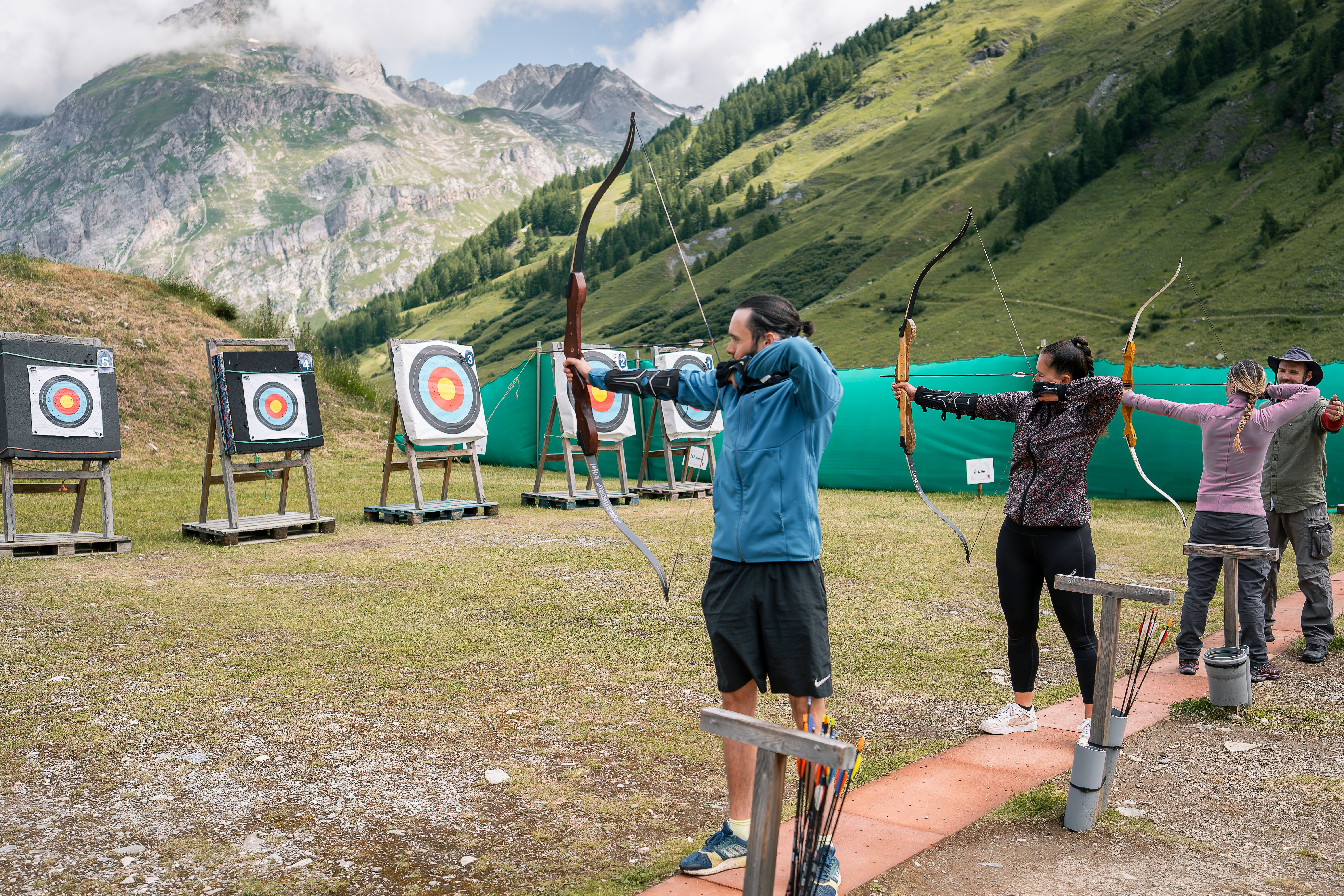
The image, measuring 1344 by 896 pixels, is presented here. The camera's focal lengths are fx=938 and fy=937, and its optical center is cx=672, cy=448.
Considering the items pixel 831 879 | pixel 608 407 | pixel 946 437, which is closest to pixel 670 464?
Answer: pixel 608 407

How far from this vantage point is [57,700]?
13.3 ft

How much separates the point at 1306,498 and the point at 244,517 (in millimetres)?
9157

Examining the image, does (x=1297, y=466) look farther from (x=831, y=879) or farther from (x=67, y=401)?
(x=67, y=401)

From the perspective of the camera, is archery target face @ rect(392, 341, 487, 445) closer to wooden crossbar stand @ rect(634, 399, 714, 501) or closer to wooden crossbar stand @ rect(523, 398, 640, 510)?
wooden crossbar stand @ rect(523, 398, 640, 510)

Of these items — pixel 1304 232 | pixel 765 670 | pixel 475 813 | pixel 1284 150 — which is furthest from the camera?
pixel 1284 150

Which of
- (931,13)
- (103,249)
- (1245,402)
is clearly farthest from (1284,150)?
(103,249)

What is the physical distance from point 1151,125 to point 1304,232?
923 inches

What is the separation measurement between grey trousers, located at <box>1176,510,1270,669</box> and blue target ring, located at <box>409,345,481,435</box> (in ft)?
26.5

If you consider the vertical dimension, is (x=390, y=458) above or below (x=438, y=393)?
below

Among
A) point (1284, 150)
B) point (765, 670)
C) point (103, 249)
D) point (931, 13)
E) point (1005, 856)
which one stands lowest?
point (1005, 856)

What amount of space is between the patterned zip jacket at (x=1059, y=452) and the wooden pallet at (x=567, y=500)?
26.6 ft

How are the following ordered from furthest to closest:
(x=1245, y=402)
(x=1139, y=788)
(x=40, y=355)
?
1. (x=40, y=355)
2. (x=1245, y=402)
3. (x=1139, y=788)

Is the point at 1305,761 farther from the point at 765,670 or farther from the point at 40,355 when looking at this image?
the point at 40,355

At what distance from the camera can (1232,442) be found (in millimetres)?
4457
